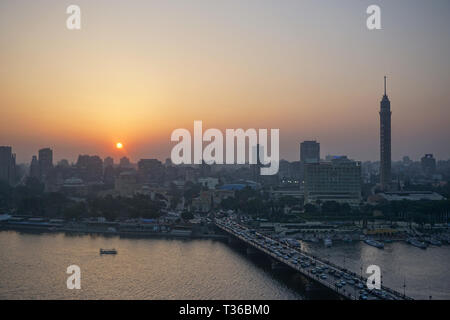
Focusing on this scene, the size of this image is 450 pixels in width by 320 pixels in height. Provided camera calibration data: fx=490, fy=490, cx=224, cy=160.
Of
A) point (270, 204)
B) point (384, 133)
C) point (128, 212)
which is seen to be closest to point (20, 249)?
point (128, 212)

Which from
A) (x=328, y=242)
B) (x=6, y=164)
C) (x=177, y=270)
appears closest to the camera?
(x=177, y=270)

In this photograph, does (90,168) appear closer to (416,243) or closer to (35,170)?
(35,170)

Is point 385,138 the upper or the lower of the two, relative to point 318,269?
upper

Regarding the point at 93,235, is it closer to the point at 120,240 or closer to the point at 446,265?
the point at 120,240

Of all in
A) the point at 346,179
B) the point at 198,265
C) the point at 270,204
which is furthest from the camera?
the point at 346,179

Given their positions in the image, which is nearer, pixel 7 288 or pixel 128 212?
pixel 7 288

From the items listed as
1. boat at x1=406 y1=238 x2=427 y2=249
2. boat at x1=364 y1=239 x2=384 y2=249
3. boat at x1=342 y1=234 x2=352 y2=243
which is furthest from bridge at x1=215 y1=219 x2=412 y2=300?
boat at x1=406 y1=238 x2=427 y2=249

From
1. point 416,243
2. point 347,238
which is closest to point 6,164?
point 347,238
